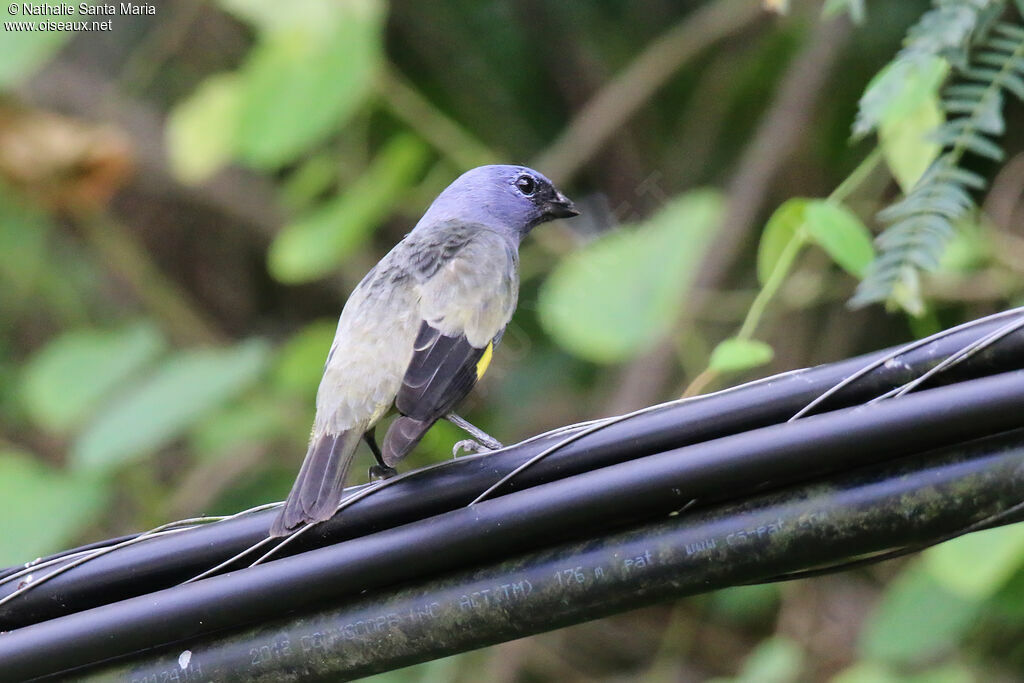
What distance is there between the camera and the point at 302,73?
221 inches

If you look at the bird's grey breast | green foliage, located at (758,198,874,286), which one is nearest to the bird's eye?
the bird's grey breast

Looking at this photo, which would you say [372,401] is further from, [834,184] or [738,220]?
[834,184]

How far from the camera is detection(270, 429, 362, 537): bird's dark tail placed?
2572 mm

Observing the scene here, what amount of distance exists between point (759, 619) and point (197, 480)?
3.44 meters

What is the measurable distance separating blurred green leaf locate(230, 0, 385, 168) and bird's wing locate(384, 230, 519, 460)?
188 centimetres

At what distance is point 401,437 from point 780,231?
1204 mm

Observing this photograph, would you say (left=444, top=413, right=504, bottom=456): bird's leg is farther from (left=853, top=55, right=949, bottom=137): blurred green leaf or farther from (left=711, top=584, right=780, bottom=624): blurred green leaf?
(left=711, top=584, right=780, bottom=624): blurred green leaf

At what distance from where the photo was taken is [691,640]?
767cm

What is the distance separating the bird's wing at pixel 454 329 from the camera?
3217mm

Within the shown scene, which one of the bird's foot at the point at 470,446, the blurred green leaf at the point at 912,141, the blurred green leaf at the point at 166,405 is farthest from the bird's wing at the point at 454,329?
the blurred green leaf at the point at 166,405

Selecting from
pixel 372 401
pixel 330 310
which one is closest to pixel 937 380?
pixel 372 401

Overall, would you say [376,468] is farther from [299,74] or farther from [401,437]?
[299,74]

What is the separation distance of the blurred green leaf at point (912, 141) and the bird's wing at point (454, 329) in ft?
3.94

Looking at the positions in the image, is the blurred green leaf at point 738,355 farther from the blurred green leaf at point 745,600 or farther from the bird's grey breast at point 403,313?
the blurred green leaf at point 745,600
